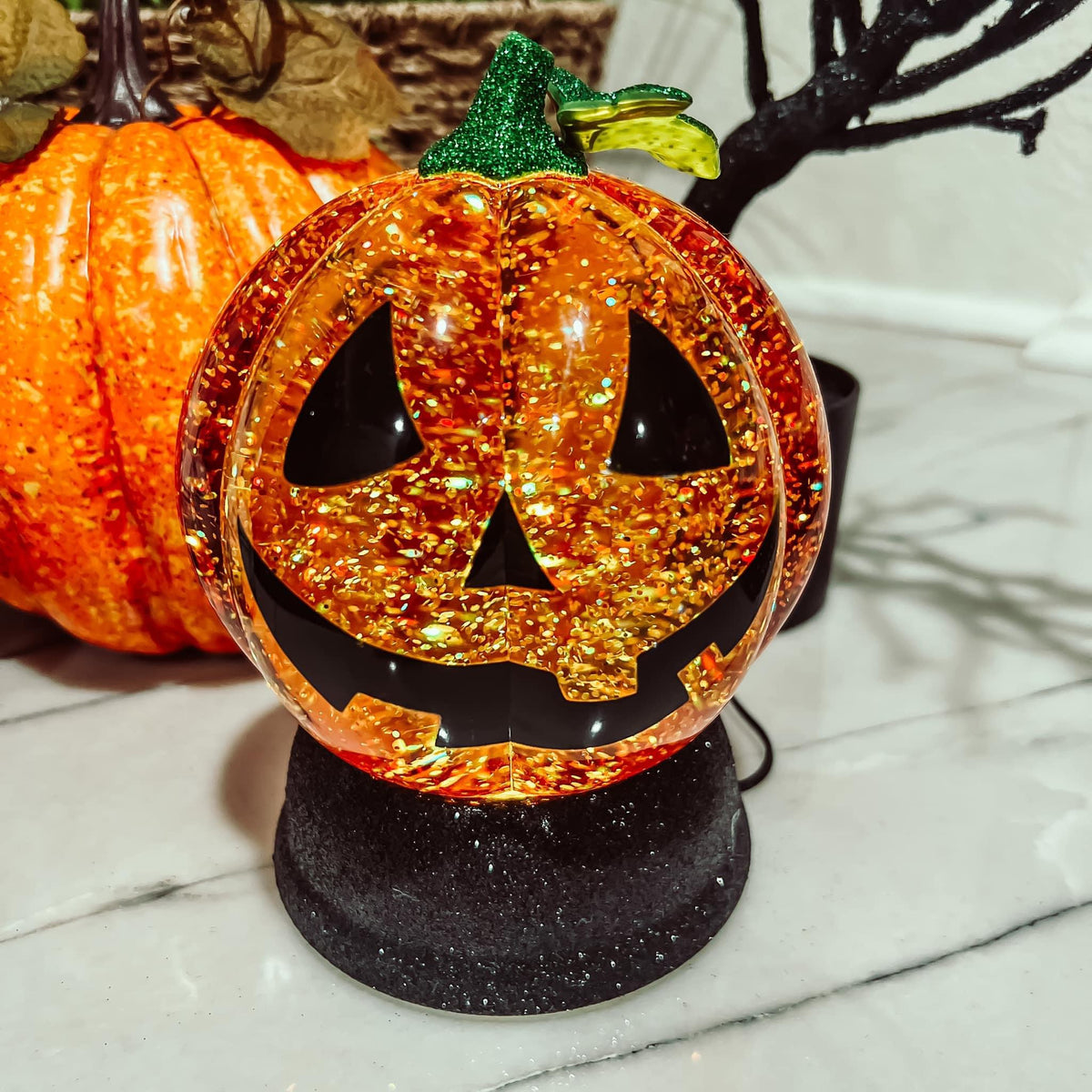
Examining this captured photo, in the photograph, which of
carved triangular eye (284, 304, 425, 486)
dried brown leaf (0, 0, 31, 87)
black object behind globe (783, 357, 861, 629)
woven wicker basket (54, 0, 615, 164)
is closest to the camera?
carved triangular eye (284, 304, 425, 486)

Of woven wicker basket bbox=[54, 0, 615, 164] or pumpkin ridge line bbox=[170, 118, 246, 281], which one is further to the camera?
woven wicker basket bbox=[54, 0, 615, 164]

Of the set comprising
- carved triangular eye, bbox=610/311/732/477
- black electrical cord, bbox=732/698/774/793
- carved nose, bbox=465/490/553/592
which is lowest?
black electrical cord, bbox=732/698/774/793

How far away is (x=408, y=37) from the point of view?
3.39ft

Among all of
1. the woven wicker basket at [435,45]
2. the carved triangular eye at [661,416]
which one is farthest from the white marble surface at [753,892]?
the woven wicker basket at [435,45]

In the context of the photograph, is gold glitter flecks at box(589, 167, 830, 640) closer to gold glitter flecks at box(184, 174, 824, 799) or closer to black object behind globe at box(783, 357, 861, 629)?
gold glitter flecks at box(184, 174, 824, 799)

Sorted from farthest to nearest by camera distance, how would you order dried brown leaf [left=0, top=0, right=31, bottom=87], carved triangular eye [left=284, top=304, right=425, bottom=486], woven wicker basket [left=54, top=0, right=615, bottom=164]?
woven wicker basket [left=54, top=0, right=615, bottom=164]
dried brown leaf [left=0, top=0, right=31, bottom=87]
carved triangular eye [left=284, top=304, right=425, bottom=486]

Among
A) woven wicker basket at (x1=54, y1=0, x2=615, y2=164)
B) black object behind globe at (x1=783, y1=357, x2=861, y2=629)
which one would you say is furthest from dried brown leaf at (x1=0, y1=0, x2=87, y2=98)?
black object behind globe at (x1=783, y1=357, x2=861, y2=629)

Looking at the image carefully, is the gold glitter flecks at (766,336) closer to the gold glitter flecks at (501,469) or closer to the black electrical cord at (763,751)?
the gold glitter flecks at (501,469)

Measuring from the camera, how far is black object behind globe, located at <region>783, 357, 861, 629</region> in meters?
0.74

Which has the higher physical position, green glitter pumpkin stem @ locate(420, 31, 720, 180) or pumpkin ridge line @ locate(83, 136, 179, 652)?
green glitter pumpkin stem @ locate(420, 31, 720, 180)

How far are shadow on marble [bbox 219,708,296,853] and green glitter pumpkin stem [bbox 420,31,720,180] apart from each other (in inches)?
14.0

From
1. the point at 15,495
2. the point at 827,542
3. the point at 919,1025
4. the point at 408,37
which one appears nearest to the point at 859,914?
the point at 919,1025

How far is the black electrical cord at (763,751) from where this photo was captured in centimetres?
65

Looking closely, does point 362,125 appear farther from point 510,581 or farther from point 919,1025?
point 919,1025
